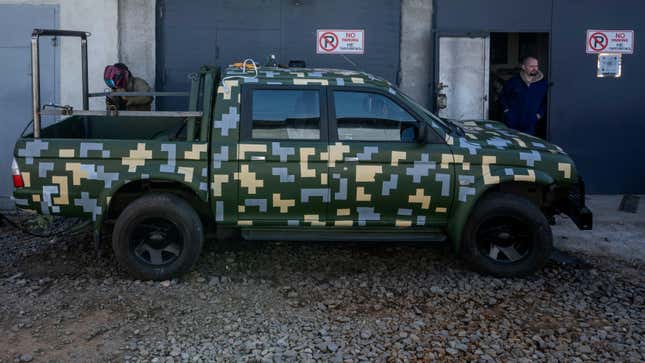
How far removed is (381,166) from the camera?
21.2ft

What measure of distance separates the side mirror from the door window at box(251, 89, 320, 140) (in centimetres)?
86

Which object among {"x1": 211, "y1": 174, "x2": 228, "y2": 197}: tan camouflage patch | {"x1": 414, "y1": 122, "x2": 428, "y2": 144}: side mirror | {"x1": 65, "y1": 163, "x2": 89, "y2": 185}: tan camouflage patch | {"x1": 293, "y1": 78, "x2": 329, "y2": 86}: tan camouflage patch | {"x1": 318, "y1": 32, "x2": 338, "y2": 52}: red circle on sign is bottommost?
{"x1": 211, "y1": 174, "x2": 228, "y2": 197}: tan camouflage patch

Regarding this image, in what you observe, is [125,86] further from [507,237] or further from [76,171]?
[507,237]

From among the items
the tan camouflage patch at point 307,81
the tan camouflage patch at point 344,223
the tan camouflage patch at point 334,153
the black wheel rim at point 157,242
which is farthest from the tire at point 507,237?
the black wheel rim at point 157,242

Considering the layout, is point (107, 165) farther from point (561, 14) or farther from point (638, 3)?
point (638, 3)

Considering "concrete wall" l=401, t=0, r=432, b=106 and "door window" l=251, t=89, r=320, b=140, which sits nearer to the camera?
"door window" l=251, t=89, r=320, b=140

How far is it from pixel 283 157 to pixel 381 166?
848 millimetres

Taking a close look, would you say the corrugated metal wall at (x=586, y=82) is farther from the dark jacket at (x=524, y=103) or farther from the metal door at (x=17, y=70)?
the metal door at (x=17, y=70)

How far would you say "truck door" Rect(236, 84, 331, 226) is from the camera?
20.9ft

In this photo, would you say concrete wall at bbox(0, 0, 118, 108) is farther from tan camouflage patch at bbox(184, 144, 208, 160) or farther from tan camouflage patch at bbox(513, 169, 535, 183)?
tan camouflage patch at bbox(513, 169, 535, 183)

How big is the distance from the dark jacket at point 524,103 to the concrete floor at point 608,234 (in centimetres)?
133

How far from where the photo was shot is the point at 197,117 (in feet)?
21.5

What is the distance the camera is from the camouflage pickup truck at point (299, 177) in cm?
632

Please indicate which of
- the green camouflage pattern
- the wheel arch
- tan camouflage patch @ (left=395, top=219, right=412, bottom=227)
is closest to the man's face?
the green camouflage pattern
